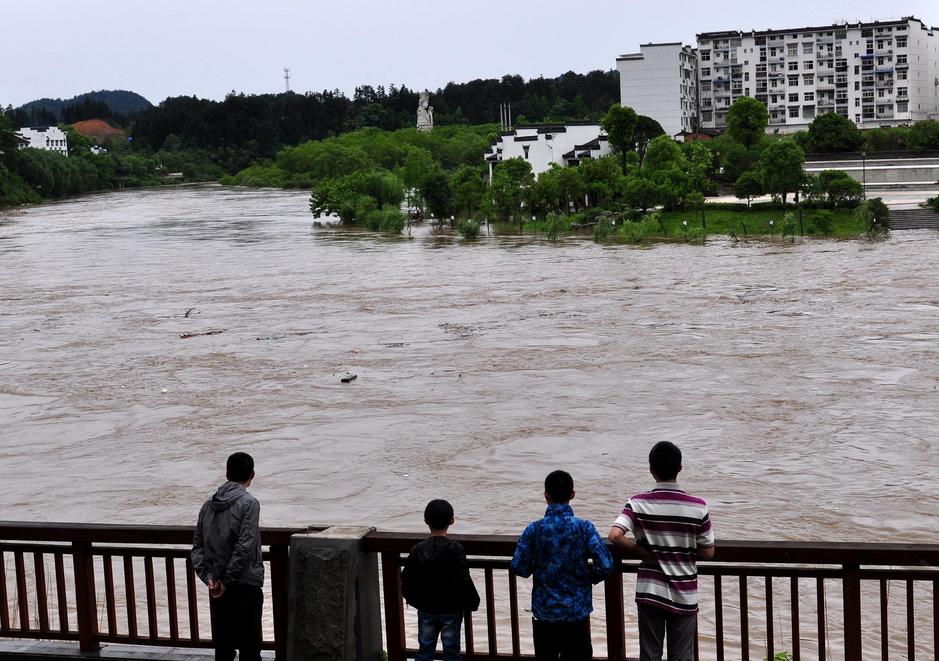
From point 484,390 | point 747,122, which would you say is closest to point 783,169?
point 747,122

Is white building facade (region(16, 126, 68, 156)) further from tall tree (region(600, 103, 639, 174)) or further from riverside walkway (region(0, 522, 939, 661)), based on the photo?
riverside walkway (region(0, 522, 939, 661))

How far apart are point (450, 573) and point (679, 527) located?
1064mm

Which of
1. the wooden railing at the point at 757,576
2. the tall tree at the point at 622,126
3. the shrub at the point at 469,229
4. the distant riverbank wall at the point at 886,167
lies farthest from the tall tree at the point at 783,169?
the wooden railing at the point at 757,576

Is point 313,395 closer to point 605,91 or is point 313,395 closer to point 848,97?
point 848,97

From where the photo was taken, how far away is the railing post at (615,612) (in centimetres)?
557

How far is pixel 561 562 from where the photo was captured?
5238 millimetres

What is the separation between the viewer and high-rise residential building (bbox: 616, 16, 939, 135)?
96.5 m

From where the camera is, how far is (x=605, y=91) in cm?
14712

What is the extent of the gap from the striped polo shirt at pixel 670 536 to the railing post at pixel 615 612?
297 millimetres

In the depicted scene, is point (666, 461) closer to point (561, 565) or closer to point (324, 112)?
point (561, 565)

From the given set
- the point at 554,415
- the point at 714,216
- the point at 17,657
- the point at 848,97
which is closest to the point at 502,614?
the point at 17,657

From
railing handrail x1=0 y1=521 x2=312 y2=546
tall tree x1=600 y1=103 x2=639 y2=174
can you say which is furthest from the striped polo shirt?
tall tree x1=600 y1=103 x2=639 y2=174

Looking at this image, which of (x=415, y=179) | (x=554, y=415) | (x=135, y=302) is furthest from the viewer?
(x=415, y=179)

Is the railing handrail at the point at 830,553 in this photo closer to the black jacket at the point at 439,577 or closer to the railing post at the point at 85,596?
the black jacket at the point at 439,577
